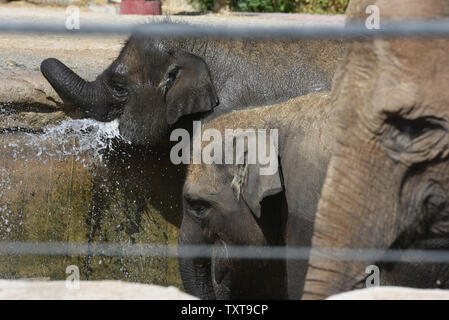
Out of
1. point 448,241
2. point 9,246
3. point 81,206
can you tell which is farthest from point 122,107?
point 448,241

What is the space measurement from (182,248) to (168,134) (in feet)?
3.35

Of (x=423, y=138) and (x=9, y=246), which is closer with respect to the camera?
(x=423, y=138)

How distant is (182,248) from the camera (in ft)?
12.6

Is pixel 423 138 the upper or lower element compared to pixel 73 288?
upper

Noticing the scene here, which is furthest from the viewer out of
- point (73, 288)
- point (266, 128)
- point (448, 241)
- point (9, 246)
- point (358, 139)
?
point (9, 246)

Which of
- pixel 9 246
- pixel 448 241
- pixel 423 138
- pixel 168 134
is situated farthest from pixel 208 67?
pixel 423 138

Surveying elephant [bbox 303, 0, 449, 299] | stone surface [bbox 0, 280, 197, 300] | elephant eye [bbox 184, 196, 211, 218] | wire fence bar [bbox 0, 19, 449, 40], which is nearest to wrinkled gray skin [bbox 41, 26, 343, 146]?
elephant eye [bbox 184, 196, 211, 218]

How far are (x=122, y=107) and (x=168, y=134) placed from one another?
34cm

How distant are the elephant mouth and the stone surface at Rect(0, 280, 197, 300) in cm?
187

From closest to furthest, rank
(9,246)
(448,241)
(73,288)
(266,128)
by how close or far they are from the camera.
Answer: (73,288) → (448,241) → (266,128) → (9,246)

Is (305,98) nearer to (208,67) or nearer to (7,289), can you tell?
(208,67)

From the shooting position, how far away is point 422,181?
8.19 ft

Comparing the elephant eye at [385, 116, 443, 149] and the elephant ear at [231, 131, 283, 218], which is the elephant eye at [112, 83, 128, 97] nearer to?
the elephant ear at [231, 131, 283, 218]

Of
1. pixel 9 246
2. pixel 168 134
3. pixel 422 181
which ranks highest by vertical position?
pixel 422 181
